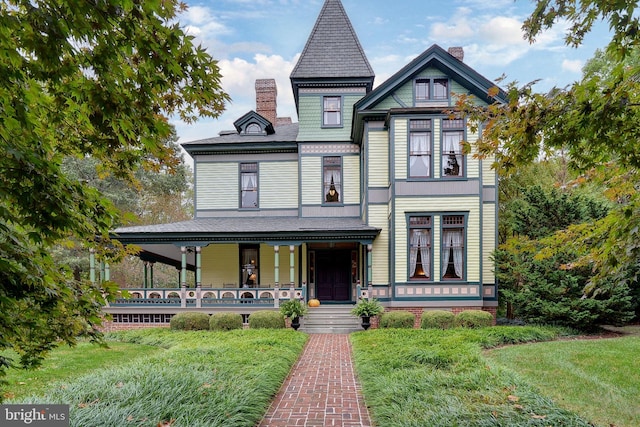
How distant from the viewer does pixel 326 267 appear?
18.5 meters

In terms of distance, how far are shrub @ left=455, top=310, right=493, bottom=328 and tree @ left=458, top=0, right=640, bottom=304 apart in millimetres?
9570

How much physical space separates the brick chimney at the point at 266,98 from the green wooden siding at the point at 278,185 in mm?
3886

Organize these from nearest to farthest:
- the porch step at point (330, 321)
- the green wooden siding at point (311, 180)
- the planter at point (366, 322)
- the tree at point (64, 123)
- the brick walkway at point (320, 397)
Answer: the tree at point (64, 123) → the brick walkway at point (320, 397) → the planter at point (366, 322) → the porch step at point (330, 321) → the green wooden siding at point (311, 180)

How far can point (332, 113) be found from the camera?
18.3 meters

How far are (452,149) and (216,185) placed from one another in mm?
10372

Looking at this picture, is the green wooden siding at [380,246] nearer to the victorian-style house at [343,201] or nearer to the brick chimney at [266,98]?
the victorian-style house at [343,201]

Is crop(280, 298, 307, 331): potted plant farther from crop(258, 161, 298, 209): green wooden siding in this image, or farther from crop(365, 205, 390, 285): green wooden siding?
crop(258, 161, 298, 209): green wooden siding

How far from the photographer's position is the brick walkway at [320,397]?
5703mm

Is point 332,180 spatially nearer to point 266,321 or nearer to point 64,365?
point 266,321

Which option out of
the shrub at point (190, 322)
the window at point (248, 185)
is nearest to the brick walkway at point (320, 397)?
the shrub at point (190, 322)

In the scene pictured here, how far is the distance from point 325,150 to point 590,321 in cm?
1143

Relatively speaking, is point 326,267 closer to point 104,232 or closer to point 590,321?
point 590,321

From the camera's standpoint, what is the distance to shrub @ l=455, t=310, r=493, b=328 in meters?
13.4

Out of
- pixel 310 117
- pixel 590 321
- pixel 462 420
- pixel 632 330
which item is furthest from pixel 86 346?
pixel 632 330
